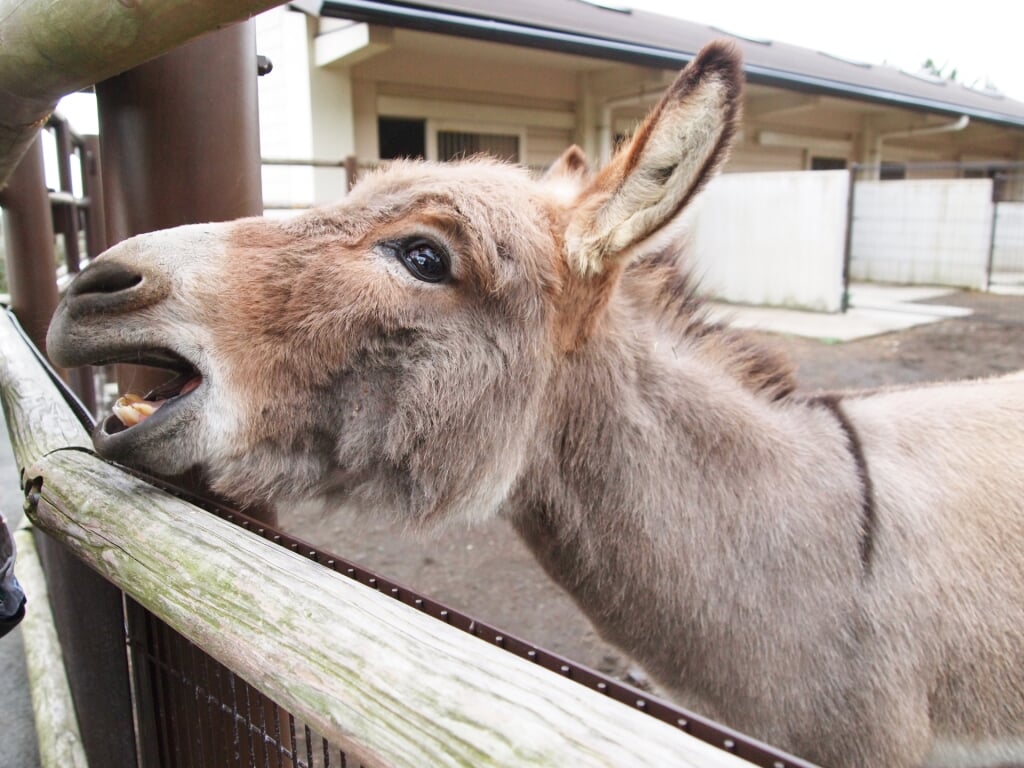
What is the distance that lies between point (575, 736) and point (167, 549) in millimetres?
854

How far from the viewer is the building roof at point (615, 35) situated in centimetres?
752

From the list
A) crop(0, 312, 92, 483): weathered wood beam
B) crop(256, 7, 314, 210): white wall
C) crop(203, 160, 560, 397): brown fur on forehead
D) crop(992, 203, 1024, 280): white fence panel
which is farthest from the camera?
crop(992, 203, 1024, 280): white fence panel

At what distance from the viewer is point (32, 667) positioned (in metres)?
2.79

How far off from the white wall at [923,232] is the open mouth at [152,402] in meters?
15.5

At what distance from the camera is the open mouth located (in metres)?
1.45

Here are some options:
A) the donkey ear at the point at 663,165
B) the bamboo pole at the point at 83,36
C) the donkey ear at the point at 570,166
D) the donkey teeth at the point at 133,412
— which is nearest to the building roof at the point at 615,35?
the donkey ear at the point at 570,166

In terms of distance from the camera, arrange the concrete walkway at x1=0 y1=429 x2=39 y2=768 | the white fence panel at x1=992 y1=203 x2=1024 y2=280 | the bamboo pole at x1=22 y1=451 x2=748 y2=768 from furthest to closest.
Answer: the white fence panel at x1=992 y1=203 x2=1024 y2=280 → the concrete walkway at x1=0 y1=429 x2=39 y2=768 → the bamboo pole at x1=22 y1=451 x2=748 y2=768

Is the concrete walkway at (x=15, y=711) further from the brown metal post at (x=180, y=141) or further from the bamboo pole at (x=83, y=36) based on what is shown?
the bamboo pole at (x=83, y=36)

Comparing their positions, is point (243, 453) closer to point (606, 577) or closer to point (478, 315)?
point (478, 315)

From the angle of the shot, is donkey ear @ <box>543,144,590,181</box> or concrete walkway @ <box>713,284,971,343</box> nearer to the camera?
donkey ear @ <box>543,144,590,181</box>

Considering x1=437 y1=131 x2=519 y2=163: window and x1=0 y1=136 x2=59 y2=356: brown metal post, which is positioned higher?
x1=437 y1=131 x2=519 y2=163: window

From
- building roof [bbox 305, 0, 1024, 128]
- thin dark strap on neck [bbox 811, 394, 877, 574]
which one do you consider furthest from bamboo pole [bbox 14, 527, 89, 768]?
building roof [bbox 305, 0, 1024, 128]

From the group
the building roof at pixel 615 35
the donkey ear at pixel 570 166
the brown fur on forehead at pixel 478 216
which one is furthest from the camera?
the building roof at pixel 615 35

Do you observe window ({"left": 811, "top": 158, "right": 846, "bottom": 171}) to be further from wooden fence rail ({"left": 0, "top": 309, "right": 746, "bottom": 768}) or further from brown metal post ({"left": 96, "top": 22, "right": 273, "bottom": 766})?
wooden fence rail ({"left": 0, "top": 309, "right": 746, "bottom": 768})
